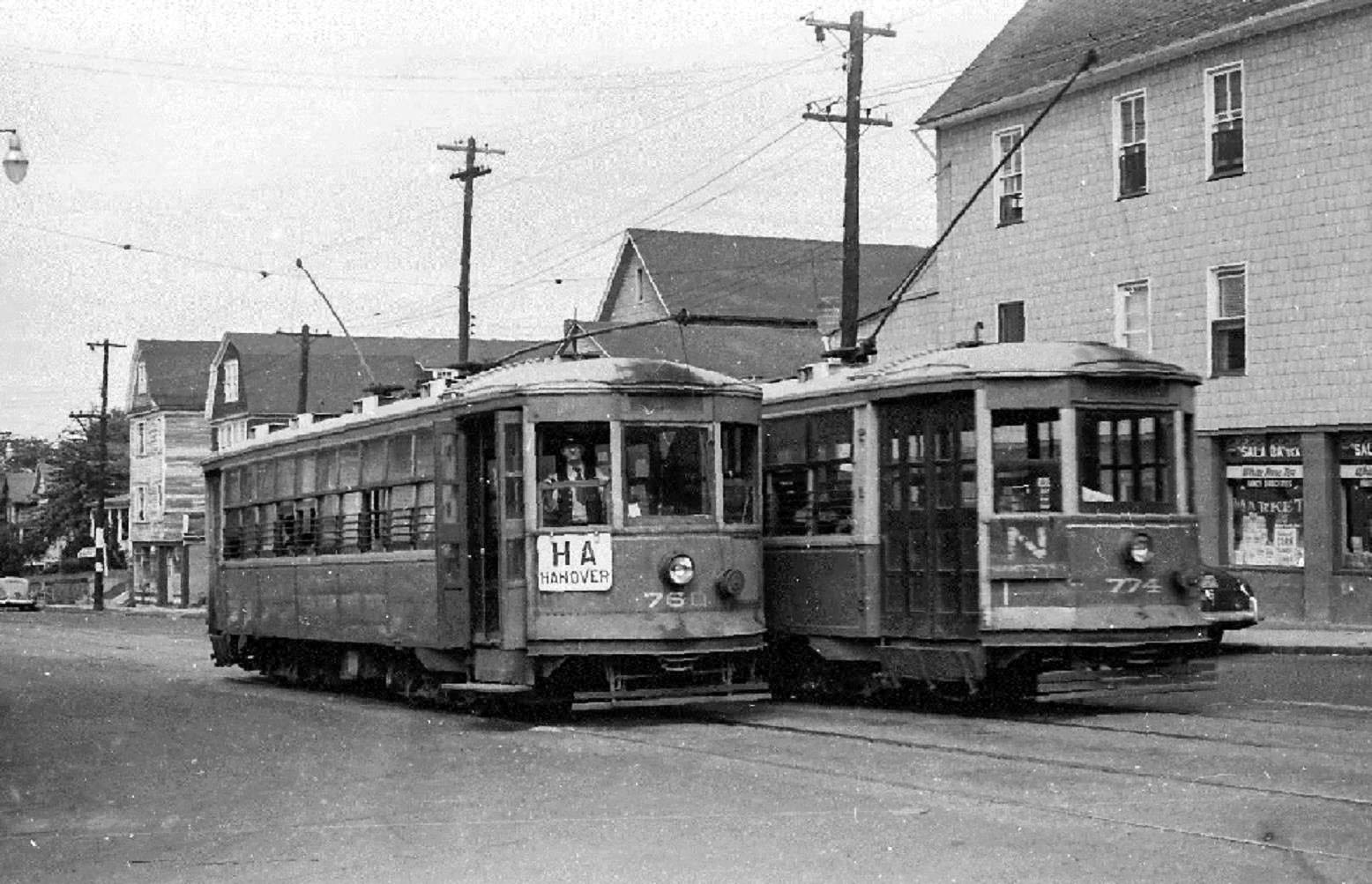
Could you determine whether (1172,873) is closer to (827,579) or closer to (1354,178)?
(827,579)

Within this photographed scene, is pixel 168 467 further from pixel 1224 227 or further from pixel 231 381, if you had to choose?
pixel 1224 227

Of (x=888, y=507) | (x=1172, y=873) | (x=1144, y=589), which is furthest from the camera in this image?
(x=888, y=507)

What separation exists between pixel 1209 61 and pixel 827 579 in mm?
16615

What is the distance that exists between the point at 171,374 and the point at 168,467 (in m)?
5.52

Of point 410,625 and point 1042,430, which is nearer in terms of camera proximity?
point 1042,430

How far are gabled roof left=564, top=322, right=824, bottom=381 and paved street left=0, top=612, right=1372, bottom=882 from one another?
43878mm

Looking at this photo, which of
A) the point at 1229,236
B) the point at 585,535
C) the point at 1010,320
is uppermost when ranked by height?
the point at 1229,236

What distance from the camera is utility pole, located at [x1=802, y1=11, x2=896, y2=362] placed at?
2833 centimetres

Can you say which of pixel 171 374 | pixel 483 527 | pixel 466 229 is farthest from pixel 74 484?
pixel 483 527

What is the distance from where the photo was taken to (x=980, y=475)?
17.5m

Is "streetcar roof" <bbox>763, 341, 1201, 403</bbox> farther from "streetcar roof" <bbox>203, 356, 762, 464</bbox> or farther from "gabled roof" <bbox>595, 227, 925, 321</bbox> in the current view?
"gabled roof" <bbox>595, 227, 925, 321</bbox>

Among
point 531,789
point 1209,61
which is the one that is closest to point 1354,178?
point 1209,61

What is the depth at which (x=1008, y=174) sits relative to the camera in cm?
3716

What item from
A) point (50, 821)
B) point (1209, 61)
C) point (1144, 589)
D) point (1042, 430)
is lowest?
point (50, 821)
